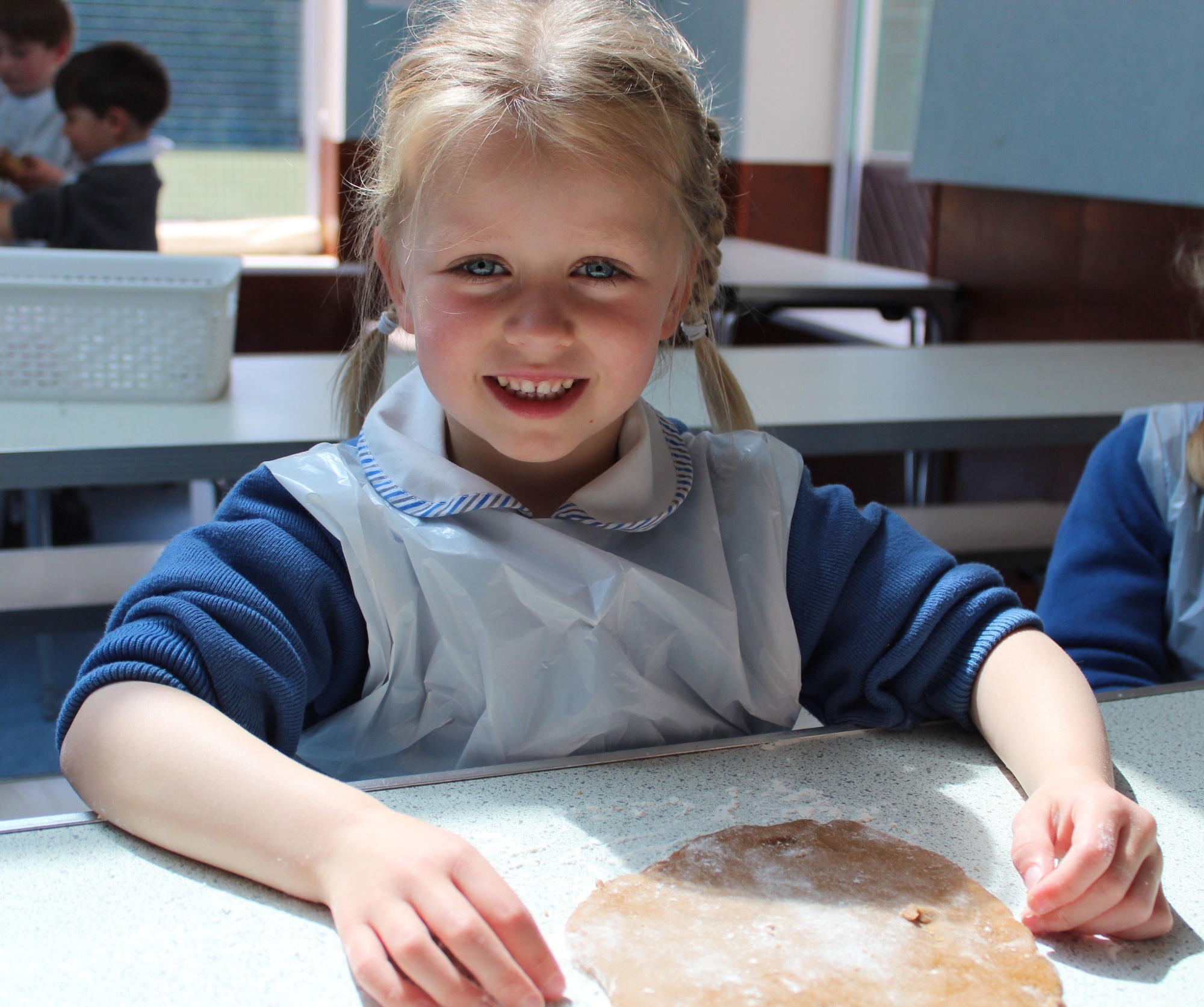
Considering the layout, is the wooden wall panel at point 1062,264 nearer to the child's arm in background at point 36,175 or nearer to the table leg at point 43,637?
the table leg at point 43,637

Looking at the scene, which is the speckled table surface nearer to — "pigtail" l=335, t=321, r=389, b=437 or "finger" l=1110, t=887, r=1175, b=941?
"finger" l=1110, t=887, r=1175, b=941

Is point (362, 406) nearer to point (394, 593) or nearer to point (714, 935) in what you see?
point (394, 593)

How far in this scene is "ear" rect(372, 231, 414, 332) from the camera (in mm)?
876

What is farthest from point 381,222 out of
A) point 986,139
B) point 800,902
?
point 986,139

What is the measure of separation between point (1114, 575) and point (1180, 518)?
0.30ft

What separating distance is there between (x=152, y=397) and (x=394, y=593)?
1.01 meters

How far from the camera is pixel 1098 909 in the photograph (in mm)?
558

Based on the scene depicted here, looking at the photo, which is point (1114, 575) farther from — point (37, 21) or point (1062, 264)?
point (37, 21)

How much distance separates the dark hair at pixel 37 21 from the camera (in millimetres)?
3486

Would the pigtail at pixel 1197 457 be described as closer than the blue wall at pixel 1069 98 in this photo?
Yes

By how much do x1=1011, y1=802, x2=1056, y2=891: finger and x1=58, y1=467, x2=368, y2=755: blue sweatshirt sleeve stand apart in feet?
1.42

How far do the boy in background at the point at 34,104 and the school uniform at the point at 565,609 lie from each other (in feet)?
9.95

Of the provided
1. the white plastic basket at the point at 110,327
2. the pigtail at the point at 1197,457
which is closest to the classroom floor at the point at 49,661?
the white plastic basket at the point at 110,327

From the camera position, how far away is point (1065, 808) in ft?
2.04
